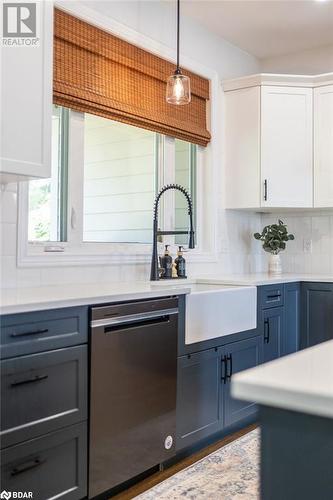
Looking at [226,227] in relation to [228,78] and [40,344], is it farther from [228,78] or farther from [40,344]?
[40,344]

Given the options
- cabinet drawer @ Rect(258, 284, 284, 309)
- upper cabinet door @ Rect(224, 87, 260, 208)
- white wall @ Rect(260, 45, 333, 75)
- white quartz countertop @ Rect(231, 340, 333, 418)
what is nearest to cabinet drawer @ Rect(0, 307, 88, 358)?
white quartz countertop @ Rect(231, 340, 333, 418)

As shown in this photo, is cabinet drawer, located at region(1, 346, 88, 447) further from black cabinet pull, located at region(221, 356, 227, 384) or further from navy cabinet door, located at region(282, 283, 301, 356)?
navy cabinet door, located at region(282, 283, 301, 356)

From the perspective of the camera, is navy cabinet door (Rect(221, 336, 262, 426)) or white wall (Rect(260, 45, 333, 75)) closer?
navy cabinet door (Rect(221, 336, 262, 426))

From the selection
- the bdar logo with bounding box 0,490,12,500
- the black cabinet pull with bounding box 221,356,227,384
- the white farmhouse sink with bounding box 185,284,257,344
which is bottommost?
the bdar logo with bounding box 0,490,12,500

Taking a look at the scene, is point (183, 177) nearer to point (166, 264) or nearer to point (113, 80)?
point (166, 264)

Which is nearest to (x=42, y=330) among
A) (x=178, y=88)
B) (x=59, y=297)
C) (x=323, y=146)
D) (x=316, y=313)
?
(x=59, y=297)

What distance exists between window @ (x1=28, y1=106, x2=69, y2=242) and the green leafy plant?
74.6 inches

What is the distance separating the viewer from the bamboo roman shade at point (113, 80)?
2736 millimetres

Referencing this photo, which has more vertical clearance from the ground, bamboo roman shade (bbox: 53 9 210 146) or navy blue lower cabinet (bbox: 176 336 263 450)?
bamboo roman shade (bbox: 53 9 210 146)

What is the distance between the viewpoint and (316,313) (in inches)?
145

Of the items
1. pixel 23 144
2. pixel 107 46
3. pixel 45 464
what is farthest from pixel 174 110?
pixel 45 464

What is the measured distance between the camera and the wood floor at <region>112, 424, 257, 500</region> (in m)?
2.34

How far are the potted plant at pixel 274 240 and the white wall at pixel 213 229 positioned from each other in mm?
222

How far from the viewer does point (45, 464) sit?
1918mm
